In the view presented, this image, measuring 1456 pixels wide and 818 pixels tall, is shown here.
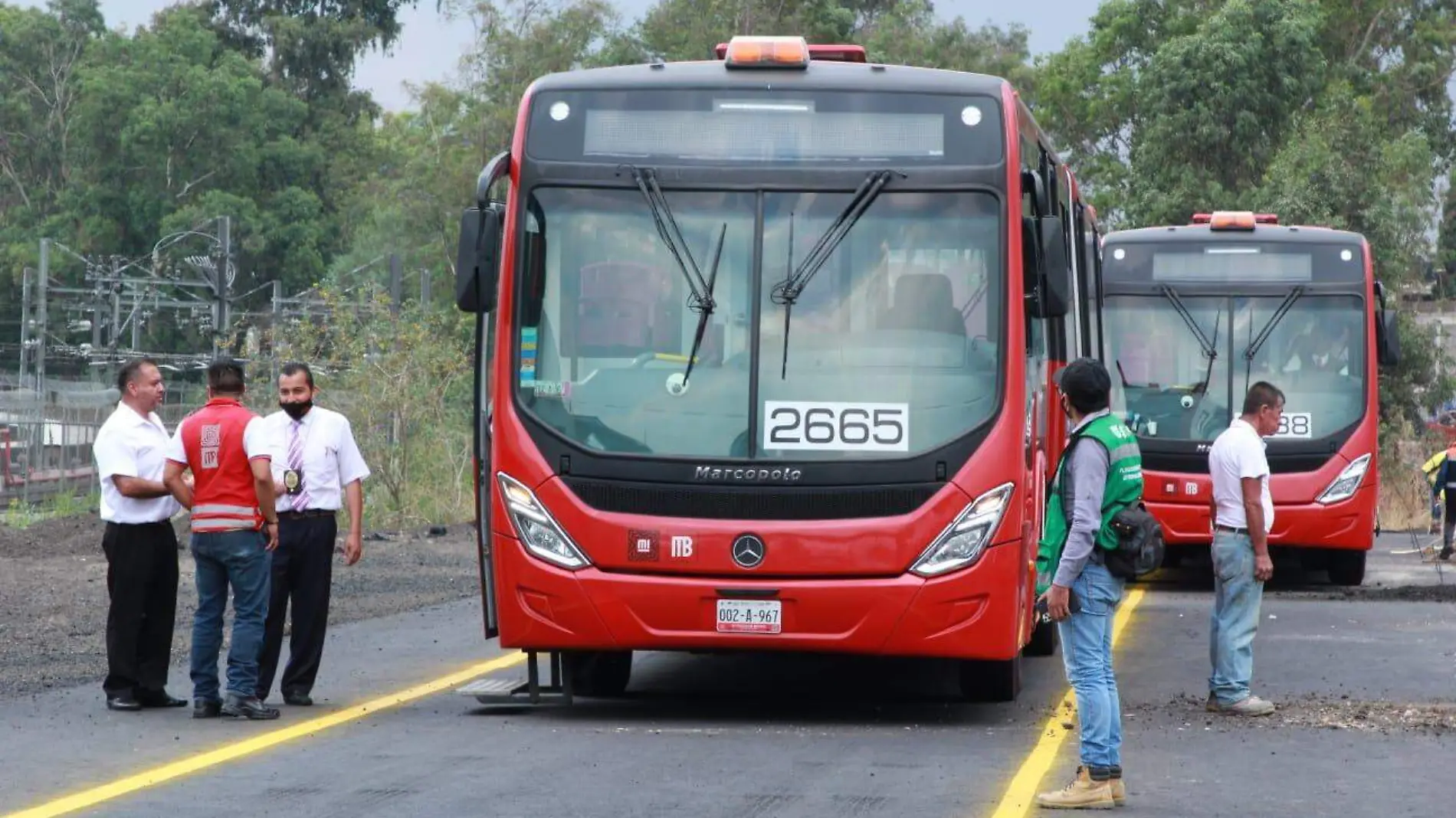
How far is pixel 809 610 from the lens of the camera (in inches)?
438

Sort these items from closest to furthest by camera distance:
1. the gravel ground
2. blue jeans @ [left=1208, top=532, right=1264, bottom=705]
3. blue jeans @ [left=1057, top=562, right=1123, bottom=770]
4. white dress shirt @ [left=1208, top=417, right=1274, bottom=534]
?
1. blue jeans @ [left=1057, top=562, right=1123, bottom=770]
2. blue jeans @ [left=1208, top=532, right=1264, bottom=705]
3. white dress shirt @ [left=1208, top=417, right=1274, bottom=534]
4. the gravel ground

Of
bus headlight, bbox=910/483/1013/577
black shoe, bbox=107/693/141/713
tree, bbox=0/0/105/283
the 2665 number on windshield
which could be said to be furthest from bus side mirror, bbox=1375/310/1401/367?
tree, bbox=0/0/105/283

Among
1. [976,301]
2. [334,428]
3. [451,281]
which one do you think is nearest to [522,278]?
[334,428]

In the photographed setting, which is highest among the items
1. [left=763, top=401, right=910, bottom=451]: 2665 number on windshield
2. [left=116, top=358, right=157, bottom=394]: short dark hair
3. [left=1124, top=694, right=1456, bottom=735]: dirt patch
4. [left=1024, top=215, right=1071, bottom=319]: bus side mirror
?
[left=1024, top=215, right=1071, bottom=319]: bus side mirror

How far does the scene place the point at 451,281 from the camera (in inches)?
2633

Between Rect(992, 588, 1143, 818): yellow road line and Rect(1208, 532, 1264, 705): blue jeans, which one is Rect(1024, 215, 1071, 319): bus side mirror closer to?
Rect(1208, 532, 1264, 705): blue jeans

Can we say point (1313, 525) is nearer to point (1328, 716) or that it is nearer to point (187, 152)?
point (1328, 716)

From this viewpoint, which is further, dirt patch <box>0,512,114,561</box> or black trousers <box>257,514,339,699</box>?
dirt patch <box>0,512,114,561</box>

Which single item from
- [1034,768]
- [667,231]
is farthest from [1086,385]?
[667,231]

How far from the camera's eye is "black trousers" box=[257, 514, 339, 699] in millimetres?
12023

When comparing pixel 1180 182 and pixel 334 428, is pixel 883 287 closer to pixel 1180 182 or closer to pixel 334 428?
pixel 334 428

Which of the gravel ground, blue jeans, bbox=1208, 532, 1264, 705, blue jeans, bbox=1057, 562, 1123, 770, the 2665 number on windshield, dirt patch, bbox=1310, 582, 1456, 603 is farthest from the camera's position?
dirt patch, bbox=1310, 582, 1456, 603

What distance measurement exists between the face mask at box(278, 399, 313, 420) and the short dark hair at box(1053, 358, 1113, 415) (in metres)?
4.52

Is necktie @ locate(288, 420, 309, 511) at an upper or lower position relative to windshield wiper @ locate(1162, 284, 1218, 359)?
lower
